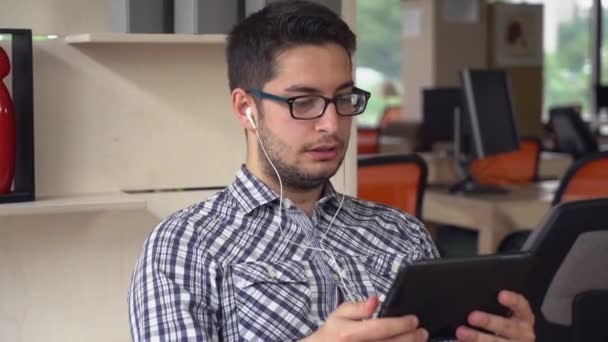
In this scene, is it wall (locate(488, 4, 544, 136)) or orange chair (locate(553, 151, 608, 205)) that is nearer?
orange chair (locate(553, 151, 608, 205))

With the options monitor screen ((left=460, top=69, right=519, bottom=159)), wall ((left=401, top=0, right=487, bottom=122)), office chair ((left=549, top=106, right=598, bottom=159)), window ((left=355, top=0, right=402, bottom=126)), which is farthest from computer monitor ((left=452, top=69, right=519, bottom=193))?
window ((left=355, top=0, right=402, bottom=126))

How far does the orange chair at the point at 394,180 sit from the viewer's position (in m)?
3.61

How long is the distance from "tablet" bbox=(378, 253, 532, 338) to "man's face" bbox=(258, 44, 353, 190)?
0.32m

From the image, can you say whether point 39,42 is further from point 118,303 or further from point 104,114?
point 118,303

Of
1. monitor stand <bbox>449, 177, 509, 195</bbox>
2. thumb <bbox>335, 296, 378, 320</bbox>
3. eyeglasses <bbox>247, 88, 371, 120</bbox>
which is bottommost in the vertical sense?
monitor stand <bbox>449, 177, 509, 195</bbox>

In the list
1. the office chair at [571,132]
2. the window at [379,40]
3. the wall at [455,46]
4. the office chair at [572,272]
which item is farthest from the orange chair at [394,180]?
the window at [379,40]

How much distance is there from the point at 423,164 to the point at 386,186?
6.4 inches

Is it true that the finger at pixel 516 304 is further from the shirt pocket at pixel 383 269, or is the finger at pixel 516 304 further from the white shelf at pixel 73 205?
the white shelf at pixel 73 205

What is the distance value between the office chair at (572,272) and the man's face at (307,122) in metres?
0.59

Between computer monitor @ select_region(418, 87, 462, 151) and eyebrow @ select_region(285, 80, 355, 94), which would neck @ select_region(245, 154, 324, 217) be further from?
computer monitor @ select_region(418, 87, 462, 151)

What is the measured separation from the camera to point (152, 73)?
2.38m

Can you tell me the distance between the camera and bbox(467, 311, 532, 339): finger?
4.93 feet

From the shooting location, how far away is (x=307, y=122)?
1.63m

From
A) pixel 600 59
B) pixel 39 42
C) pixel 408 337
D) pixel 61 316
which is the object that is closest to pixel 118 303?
pixel 61 316
